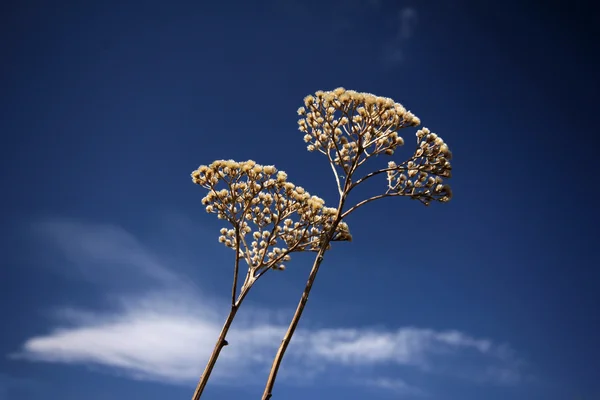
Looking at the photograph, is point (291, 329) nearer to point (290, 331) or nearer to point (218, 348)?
point (290, 331)

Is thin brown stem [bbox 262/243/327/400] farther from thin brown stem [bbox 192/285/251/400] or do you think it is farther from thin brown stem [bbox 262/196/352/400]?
thin brown stem [bbox 192/285/251/400]

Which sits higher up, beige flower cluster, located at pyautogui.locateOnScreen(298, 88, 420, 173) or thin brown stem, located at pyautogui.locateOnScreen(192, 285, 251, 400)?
beige flower cluster, located at pyautogui.locateOnScreen(298, 88, 420, 173)

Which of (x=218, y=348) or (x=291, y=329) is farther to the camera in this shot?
(x=218, y=348)

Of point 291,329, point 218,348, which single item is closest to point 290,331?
point 291,329

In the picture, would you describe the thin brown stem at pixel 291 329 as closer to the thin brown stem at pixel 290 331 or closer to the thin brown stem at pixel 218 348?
the thin brown stem at pixel 290 331

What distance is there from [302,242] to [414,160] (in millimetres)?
3213

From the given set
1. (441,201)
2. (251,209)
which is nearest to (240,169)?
(251,209)

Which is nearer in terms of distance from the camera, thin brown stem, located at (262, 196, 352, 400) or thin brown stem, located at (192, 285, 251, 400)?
thin brown stem, located at (262, 196, 352, 400)

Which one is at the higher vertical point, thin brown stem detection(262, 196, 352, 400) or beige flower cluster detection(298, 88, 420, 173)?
beige flower cluster detection(298, 88, 420, 173)

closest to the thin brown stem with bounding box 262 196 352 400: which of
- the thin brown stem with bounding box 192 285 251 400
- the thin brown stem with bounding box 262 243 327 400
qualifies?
the thin brown stem with bounding box 262 243 327 400

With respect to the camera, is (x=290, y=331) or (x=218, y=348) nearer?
(x=290, y=331)

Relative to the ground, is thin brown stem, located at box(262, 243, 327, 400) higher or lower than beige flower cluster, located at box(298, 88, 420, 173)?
lower

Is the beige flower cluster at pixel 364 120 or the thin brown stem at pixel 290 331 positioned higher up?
the beige flower cluster at pixel 364 120

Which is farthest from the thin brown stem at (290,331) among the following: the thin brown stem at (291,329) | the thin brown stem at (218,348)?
the thin brown stem at (218,348)
